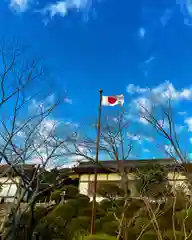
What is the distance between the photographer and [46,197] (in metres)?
18.1

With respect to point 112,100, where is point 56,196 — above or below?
below

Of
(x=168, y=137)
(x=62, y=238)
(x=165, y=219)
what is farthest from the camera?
(x=62, y=238)

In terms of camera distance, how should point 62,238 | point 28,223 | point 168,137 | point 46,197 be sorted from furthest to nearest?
point 46,197 < point 28,223 < point 62,238 < point 168,137

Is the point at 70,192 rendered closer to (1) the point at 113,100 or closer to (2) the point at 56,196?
(2) the point at 56,196

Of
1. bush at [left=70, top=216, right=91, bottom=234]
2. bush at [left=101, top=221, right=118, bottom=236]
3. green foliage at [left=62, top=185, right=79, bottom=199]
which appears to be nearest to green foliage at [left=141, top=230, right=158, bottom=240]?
bush at [left=101, top=221, right=118, bottom=236]

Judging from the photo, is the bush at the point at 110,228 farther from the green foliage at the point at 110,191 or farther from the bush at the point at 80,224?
the green foliage at the point at 110,191

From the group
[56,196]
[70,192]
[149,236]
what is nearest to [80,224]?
[56,196]

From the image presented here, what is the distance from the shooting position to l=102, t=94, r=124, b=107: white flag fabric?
12320 mm

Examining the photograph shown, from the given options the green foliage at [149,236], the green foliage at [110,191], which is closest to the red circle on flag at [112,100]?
the green foliage at [149,236]

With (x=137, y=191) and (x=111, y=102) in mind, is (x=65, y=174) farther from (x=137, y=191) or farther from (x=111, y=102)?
(x=111, y=102)

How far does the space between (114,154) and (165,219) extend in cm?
471

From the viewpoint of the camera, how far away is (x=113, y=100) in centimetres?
1245

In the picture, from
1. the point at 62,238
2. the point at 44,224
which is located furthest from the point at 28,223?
the point at 62,238

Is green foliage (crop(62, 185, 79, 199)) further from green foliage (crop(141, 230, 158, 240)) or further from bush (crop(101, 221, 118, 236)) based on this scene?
green foliage (crop(141, 230, 158, 240))
